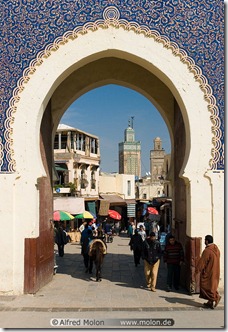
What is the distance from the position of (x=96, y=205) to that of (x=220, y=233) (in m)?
19.9

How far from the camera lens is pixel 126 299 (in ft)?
22.7

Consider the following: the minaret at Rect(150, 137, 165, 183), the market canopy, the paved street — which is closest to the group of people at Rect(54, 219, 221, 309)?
the paved street

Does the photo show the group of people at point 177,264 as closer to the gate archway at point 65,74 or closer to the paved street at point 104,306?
the paved street at point 104,306

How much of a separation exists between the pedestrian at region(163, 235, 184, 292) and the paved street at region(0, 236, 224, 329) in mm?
234

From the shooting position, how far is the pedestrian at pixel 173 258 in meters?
7.46

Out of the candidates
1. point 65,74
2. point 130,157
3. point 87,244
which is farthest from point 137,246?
point 130,157

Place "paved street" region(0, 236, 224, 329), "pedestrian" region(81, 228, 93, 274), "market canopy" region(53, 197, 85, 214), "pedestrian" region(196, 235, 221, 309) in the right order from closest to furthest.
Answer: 1. "paved street" region(0, 236, 224, 329)
2. "pedestrian" region(196, 235, 221, 309)
3. "pedestrian" region(81, 228, 93, 274)
4. "market canopy" region(53, 197, 85, 214)

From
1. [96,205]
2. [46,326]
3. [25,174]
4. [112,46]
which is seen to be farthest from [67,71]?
[96,205]

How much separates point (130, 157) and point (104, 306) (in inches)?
2456

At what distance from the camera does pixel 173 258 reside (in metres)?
7.51

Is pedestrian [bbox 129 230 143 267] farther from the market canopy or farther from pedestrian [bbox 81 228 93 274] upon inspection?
the market canopy

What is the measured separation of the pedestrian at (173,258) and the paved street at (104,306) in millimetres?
234

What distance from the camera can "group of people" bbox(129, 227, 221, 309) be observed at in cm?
628

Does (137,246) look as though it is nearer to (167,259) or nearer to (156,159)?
(167,259)
